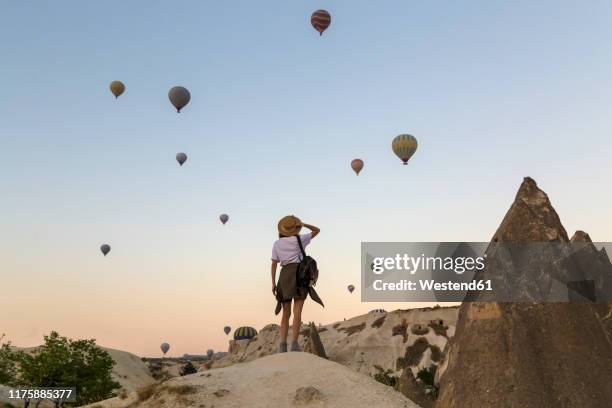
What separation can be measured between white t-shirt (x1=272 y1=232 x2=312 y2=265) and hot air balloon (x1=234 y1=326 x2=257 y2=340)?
10579cm

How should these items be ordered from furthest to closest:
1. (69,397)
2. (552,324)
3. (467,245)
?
(467,245) < (69,397) < (552,324)

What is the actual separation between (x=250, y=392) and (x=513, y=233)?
19800mm

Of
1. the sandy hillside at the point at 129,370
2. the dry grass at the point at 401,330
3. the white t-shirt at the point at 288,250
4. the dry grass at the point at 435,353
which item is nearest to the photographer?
the white t-shirt at the point at 288,250

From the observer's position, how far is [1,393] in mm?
53125

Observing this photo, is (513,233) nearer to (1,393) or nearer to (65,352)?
(65,352)

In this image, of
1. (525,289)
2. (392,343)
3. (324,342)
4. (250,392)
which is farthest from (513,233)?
(324,342)

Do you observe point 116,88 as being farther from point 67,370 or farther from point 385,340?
point 385,340

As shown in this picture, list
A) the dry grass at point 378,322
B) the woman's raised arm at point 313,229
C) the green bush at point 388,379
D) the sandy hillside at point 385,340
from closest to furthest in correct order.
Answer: the woman's raised arm at point 313,229 → the green bush at point 388,379 → the sandy hillside at point 385,340 → the dry grass at point 378,322

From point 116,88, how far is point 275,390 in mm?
73212

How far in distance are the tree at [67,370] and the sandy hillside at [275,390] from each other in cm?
3480

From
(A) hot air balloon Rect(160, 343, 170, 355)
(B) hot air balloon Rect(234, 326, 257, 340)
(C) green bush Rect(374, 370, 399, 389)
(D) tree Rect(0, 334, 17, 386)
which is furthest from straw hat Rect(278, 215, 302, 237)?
(A) hot air balloon Rect(160, 343, 170, 355)

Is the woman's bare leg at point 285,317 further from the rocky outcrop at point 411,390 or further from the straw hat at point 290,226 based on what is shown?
the rocky outcrop at point 411,390

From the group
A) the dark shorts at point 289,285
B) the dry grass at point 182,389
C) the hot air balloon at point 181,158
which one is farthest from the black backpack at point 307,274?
the hot air balloon at point 181,158

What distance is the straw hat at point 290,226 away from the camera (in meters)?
14.9
